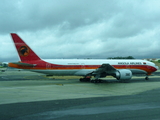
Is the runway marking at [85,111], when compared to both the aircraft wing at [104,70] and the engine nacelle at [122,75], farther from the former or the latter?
the aircraft wing at [104,70]

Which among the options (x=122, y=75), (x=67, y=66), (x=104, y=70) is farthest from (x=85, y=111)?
(x=67, y=66)

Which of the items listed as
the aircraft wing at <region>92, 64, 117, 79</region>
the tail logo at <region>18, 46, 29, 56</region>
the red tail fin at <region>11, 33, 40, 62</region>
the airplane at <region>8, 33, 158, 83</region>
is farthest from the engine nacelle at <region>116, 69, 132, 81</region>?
the tail logo at <region>18, 46, 29, 56</region>

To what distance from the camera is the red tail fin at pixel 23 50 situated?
2253 centimetres

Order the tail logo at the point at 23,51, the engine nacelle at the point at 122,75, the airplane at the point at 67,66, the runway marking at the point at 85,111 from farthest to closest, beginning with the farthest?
the tail logo at the point at 23,51
the airplane at the point at 67,66
the engine nacelle at the point at 122,75
the runway marking at the point at 85,111

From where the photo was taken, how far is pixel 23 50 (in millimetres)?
23000

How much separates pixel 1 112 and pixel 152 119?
6.43m

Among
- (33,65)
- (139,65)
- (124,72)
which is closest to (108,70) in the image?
(124,72)

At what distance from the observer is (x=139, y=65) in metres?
27.9

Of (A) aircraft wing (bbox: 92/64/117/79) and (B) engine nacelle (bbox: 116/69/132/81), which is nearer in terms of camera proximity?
(B) engine nacelle (bbox: 116/69/132/81)

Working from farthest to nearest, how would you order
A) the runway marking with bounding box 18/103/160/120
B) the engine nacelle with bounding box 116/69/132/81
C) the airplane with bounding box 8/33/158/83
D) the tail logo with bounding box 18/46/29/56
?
the tail logo with bounding box 18/46/29/56 → the airplane with bounding box 8/33/158/83 → the engine nacelle with bounding box 116/69/132/81 → the runway marking with bounding box 18/103/160/120

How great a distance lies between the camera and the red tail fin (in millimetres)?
22531

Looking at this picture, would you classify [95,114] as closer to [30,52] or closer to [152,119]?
[152,119]

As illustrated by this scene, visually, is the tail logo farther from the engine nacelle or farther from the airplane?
the engine nacelle

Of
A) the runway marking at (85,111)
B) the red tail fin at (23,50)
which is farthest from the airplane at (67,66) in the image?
the runway marking at (85,111)
